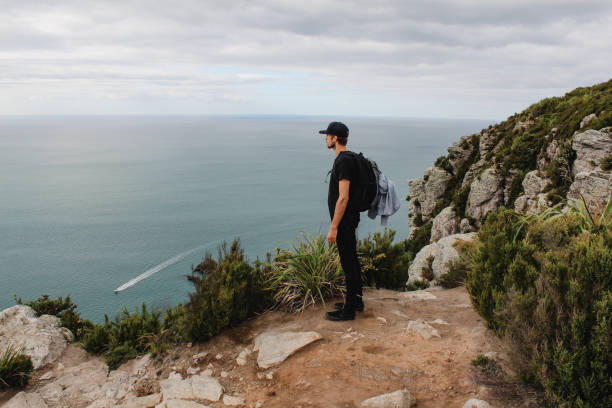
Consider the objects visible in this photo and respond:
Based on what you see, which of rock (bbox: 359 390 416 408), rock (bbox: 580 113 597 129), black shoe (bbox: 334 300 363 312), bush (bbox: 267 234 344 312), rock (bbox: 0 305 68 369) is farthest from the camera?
rock (bbox: 580 113 597 129)

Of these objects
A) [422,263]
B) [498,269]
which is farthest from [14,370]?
[422,263]

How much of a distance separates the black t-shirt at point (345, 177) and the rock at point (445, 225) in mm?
20290

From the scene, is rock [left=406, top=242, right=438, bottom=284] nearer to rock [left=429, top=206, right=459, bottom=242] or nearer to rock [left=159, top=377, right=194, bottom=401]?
rock [left=159, top=377, right=194, bottom=401]

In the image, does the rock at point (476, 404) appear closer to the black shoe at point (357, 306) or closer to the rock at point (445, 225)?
the black shoe at point (357, 306)

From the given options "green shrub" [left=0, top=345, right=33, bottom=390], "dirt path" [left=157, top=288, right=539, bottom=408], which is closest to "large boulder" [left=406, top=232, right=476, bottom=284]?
"dirt path" [left=157, top=288, right=539, bottom=408]

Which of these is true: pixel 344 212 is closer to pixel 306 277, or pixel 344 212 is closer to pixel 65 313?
pixel 306 277

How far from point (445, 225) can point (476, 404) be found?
887 inches

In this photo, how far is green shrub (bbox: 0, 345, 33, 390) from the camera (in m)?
5.29

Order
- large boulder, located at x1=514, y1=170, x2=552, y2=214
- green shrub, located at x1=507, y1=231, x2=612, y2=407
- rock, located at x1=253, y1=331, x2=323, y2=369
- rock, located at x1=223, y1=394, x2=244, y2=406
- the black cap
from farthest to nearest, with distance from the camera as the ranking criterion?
large boulder, located at x1=514, y1=170, x2=552, y2=214, the black cap, rock, located at x1=253, y1=331, x2=323, y2=369, rock, located at x1=223, y1=394, x2=244, y2=406, green shrub, located at x1=507, y1=231, x2=612, y2=407

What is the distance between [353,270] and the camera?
531 cm

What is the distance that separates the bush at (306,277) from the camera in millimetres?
→ 6016

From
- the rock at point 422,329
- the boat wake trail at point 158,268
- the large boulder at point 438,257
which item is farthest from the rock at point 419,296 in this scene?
the boat wake trail at point 158,268

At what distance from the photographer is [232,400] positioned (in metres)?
4.06

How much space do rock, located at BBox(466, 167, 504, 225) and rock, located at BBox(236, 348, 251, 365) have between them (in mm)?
18902
